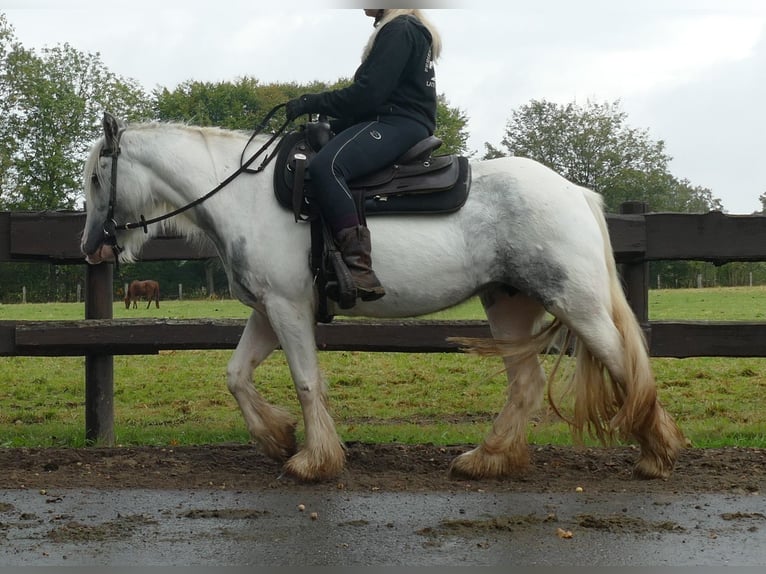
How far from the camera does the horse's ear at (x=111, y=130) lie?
20.8 ft

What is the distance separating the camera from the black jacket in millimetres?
5891

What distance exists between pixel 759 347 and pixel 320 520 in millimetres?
3980

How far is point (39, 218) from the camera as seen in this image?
757 centimetres

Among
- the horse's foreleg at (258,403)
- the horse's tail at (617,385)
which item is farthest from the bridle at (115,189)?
the horse's tail at (617,385)

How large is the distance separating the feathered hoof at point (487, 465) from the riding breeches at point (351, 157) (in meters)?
1.59

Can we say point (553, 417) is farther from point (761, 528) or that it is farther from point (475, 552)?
point (475, 552)

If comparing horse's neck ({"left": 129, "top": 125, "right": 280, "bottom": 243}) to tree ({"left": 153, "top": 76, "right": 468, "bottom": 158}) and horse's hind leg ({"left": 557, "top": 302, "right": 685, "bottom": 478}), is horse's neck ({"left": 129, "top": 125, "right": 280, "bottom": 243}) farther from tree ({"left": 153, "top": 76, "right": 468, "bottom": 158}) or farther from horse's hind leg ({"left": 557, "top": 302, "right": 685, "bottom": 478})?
tree ({"left": 153, "top": 76, "right": 468, "bottom": 158})

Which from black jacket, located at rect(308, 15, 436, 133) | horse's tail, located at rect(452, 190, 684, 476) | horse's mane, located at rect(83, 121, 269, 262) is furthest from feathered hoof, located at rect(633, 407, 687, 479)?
horse's mane, located at rect(83, 121, 269, 262)

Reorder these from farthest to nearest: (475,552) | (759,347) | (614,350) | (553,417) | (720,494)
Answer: (759,347) → (553,417) → (614,350) → (720,494) → (475,552)

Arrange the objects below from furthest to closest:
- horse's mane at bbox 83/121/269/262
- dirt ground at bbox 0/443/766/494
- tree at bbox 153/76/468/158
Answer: tree at bbox 153/76/468/158 < horse's mane at bbox 83/121/269/262 < dirt ground at bbox 0/443/766/494

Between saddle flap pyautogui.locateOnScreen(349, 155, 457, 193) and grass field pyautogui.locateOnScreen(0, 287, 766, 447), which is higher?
saddle flap pyautogui.locateOnScreen(349, 155, 457, 193)

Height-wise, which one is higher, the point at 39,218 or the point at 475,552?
the point at 39,218

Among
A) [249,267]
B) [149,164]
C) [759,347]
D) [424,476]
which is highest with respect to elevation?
[149,164]

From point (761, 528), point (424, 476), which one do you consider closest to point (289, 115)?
point (424, 476)
